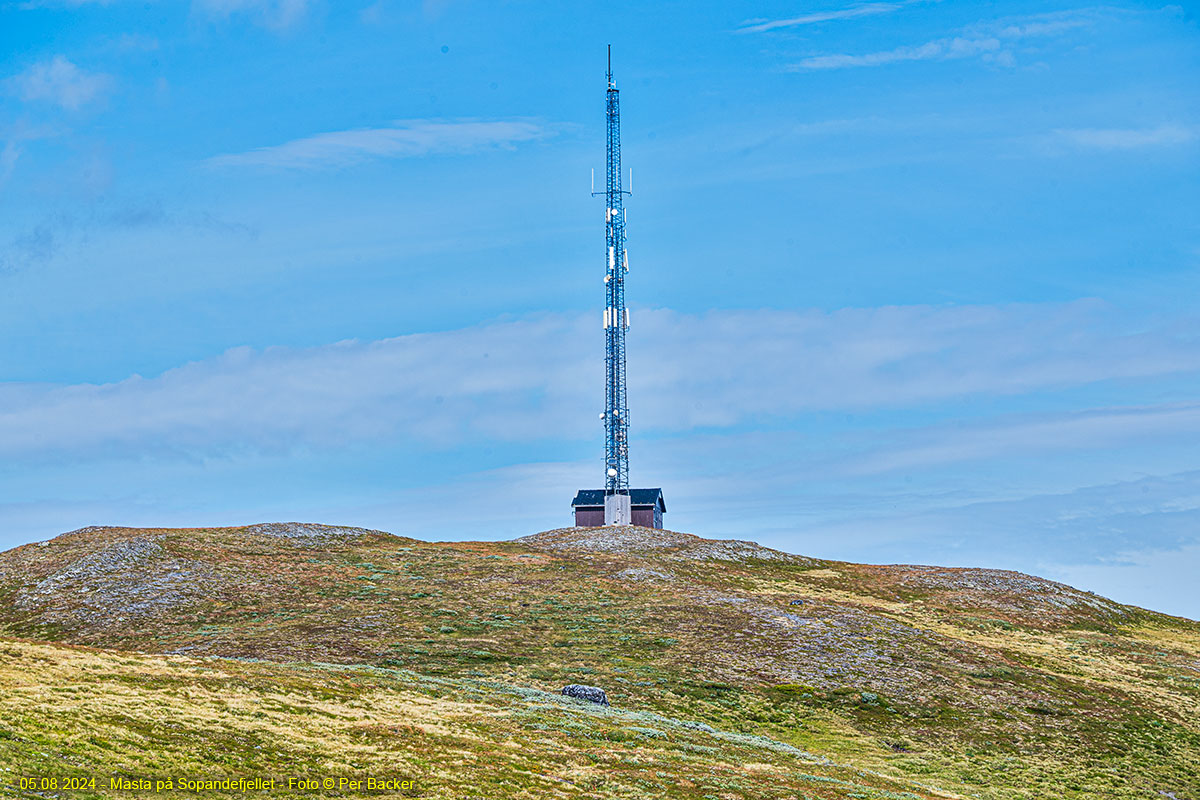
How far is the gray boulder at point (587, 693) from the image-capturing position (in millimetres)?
57469

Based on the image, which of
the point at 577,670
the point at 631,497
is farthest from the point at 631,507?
the point at 577,670

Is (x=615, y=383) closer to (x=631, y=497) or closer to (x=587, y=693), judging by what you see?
(x=631, y=497)

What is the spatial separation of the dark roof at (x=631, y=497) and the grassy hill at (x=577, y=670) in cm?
1443

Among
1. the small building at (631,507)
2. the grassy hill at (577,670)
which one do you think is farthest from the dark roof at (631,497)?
the grassy hill at (577,670)

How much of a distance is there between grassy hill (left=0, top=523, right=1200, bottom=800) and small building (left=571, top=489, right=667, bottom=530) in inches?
536

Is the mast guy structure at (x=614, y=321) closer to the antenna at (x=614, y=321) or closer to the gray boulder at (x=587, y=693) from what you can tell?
→ the antenna at (x=614, y=321)

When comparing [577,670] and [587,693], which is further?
[577,670]

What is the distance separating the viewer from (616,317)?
5007 inches

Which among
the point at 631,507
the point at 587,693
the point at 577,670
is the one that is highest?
the point at 631,507

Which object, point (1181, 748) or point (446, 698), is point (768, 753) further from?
point (1181, 748)

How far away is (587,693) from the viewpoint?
57719 mm

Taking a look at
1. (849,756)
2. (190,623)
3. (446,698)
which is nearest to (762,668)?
(849,756)

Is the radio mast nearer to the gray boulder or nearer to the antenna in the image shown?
the antenna

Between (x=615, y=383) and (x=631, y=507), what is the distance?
15.1 metres
